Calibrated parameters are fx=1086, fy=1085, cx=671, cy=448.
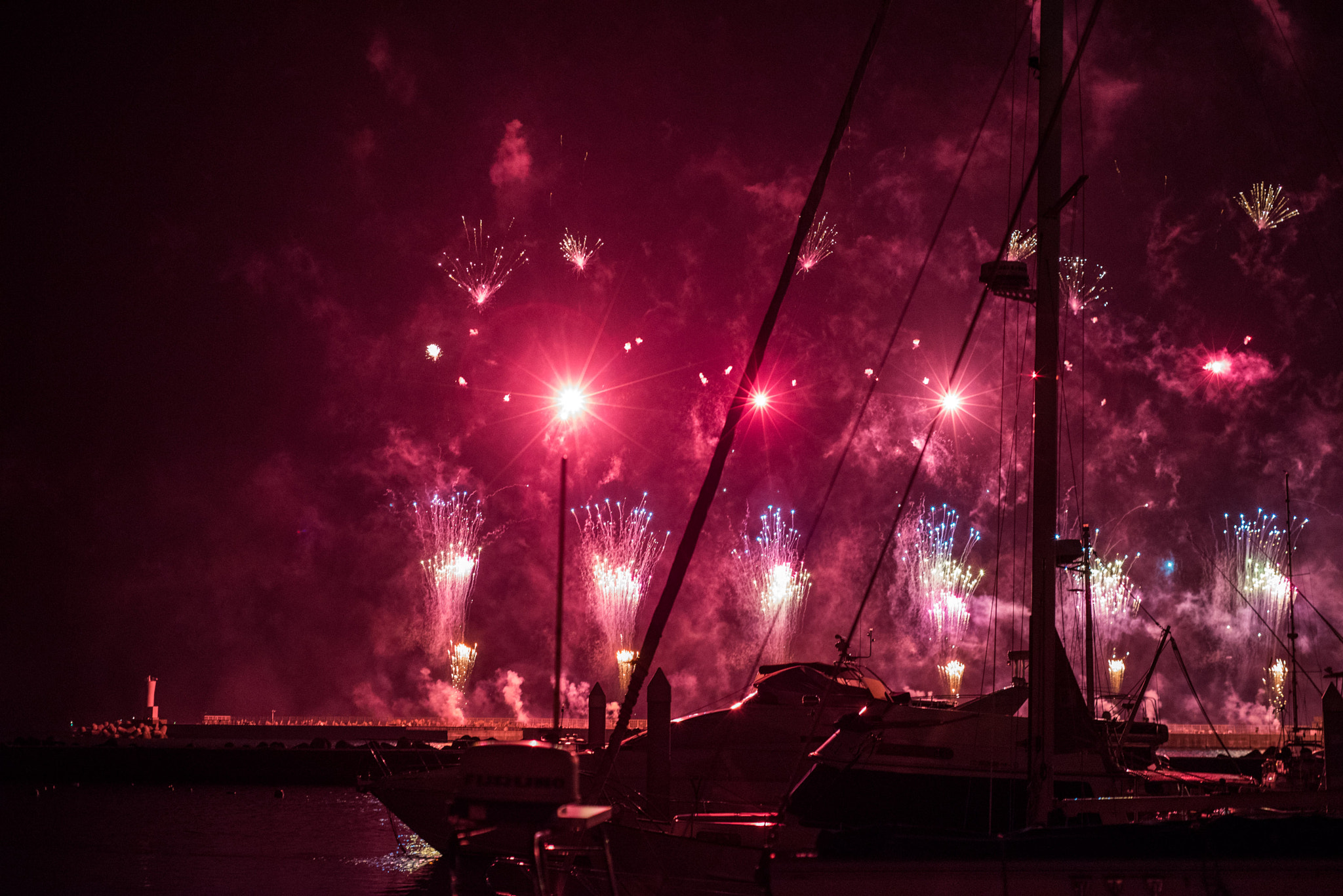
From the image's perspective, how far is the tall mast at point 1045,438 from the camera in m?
15.4

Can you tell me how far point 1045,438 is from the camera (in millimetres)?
16297

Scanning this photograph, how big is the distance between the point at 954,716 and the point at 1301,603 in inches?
2510

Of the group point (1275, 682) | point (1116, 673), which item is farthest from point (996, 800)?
point (1275, 682)

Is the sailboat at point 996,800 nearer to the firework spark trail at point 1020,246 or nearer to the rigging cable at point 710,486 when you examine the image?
the rigging cable at point 710,486

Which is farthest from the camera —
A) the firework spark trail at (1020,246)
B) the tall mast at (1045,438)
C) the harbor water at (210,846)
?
the firework spark trail at (1020,246)

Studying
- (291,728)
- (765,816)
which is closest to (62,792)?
(291,728)

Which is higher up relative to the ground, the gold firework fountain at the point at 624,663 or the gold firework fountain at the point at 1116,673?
the gold firework fountain at the point at 624,663

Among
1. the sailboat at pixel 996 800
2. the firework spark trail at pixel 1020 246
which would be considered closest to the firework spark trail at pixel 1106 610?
the firework spark trail at pixel 1020 246

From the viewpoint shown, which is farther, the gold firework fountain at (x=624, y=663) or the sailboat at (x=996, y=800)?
the gold firework fountain at (x=624, y=663)

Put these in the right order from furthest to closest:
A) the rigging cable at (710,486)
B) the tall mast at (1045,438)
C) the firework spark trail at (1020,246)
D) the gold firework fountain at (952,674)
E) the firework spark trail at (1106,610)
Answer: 1. the gold firework fountain at (952,674)
2. the firework spark trail at (1106,610)
3. the firework spark trail at (1020,246)
4. the tall mast at (1045,438)
5. the rigging cable at (710,486)

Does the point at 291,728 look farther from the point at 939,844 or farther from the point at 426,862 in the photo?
the point at 939,844

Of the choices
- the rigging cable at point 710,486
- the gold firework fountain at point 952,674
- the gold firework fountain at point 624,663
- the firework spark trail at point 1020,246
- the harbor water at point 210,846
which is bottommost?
the harbor water at point 210,846

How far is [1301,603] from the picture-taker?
71.1 metres

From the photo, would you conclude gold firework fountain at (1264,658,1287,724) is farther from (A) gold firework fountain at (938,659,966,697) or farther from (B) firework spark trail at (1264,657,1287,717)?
(A) gold firework fountain at (938,659,966,697)
